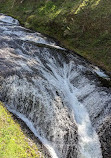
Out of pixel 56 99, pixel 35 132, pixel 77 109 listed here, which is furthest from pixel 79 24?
pixel 35 132

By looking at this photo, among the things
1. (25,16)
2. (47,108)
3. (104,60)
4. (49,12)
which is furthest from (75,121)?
(25,16)

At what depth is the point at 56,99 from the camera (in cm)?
1434

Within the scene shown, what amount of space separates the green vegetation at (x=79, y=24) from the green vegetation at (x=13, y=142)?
46.6 feet

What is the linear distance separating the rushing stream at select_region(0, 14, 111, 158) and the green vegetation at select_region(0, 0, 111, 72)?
520cm

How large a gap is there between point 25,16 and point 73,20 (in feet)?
38.6

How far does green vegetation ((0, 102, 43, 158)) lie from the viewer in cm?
956

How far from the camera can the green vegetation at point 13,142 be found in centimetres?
956

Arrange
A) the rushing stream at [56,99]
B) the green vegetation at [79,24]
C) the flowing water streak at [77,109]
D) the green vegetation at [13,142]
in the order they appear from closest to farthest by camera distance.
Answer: the green vegetation at [13,142]
the rushing stream at [56,99]
the flowing water streak at [77,109]
the green vegetation at [79,24]

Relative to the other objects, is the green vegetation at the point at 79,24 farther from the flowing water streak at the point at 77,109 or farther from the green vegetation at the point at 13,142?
the green vegetation at the point at 13,142

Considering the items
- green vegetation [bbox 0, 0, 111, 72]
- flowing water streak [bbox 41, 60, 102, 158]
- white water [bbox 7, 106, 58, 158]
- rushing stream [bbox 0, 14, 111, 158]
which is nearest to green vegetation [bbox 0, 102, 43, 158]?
white water [bbox 7, 106, 58, 158]

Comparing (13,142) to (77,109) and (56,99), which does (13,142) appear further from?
(77,109)

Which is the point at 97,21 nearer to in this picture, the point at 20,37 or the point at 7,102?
the point at 20,37

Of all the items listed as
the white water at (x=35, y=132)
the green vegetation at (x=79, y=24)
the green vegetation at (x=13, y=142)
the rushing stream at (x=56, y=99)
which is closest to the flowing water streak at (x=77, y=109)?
the rushing stream at (x=56, y=99)

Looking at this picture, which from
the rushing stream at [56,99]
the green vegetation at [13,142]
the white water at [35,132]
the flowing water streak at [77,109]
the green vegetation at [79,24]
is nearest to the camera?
the green vegetation at [13,142]
